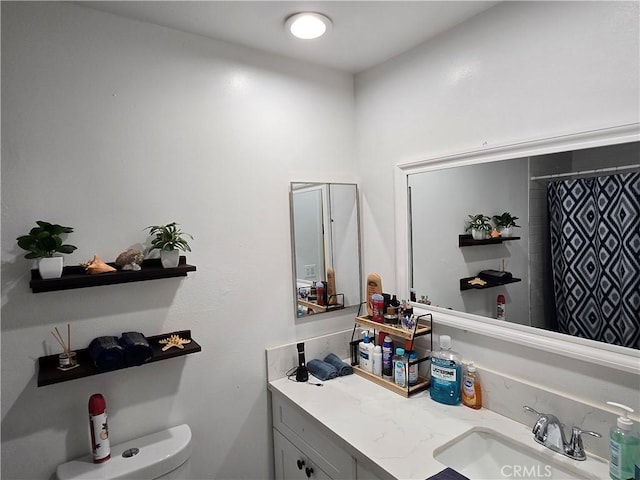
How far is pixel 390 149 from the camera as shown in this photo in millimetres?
1833

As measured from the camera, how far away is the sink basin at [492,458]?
3.92ft

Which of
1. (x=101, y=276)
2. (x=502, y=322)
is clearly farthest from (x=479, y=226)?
(x=101, y=276)

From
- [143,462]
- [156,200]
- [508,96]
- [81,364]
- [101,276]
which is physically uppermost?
[508,96]

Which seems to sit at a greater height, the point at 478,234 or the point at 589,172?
the point at 589,172

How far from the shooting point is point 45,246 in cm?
117

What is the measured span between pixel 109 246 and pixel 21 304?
0.32 metres

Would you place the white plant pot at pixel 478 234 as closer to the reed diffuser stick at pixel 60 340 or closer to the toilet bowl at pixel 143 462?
the toilet bowl at pixel 143 462

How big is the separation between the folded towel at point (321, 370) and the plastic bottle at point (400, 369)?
30 cm

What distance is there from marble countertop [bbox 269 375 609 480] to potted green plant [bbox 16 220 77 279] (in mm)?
1017

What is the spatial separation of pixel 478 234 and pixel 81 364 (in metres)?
1.56

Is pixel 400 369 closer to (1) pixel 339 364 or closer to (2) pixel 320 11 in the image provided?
(1) pixel 339 364

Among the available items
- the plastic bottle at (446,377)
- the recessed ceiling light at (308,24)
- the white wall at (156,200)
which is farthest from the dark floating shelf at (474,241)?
the recessed ceiling light at (308,24)

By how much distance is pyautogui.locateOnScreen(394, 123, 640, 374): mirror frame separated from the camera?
3.59 ft

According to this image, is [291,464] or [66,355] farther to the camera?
[291,464]
